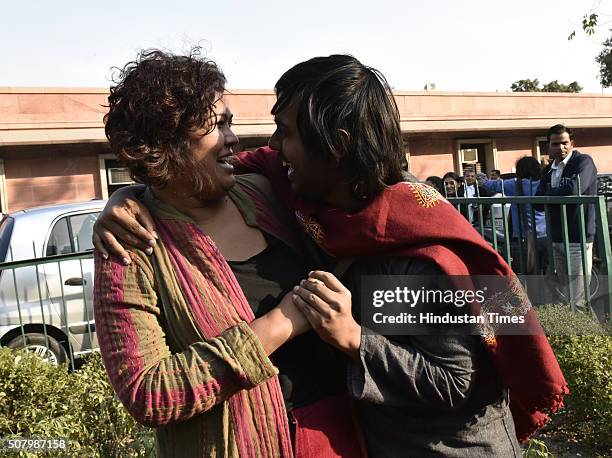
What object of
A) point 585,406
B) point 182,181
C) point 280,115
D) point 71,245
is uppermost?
point 280,115

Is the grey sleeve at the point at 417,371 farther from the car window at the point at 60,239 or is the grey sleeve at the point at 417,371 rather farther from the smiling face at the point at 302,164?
the car window at the point at 60,239

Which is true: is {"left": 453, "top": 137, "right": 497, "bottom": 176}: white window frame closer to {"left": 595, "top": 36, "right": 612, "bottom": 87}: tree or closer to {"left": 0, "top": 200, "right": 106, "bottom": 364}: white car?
{"left": 595, "top": 36, "right": 612, "bottom": 87}: tree

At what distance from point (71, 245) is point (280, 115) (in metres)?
5.04

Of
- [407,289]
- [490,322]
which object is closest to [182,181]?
[407,289]

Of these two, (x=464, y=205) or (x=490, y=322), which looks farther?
(x=464, y=205)

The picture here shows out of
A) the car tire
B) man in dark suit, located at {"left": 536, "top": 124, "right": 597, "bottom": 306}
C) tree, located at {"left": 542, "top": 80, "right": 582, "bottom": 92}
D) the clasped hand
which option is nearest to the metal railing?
man in dark suit, located at {"left": 536, "top": 124, "right": 597, "bottom": 306}

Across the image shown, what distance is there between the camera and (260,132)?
18.1m

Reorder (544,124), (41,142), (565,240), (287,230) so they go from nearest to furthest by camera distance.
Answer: (287,230)
(565,240)
(41,142)
(544,124)

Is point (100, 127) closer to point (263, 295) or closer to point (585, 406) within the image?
point (585, 406)

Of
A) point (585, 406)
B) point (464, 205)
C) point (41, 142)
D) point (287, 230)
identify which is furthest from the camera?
point (41, 142)

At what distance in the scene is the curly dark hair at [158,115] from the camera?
1.37m

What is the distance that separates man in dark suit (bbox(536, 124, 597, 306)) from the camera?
13.5 ft

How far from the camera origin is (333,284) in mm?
1281

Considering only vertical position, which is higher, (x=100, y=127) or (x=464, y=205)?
(x=100, y=127)
